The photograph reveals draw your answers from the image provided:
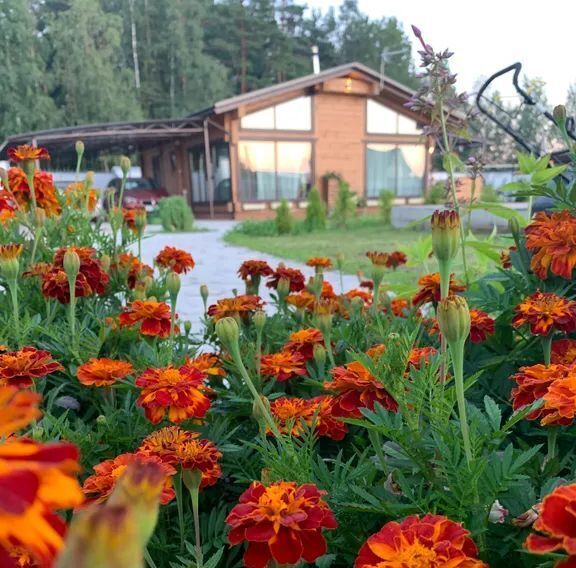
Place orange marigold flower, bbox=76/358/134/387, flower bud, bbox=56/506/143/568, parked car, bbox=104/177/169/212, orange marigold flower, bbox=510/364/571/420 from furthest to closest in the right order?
parked car, bbox=104/177/169/212
orange marigold flower, bbox=76/358/134/387
orange marigold flower, bbox=510/364/571/420
flower bud, bbox=56/506/143/568

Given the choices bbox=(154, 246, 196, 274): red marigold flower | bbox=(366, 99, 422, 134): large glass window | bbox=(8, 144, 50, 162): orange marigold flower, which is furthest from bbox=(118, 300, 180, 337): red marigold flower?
bbox=(366, 99, 422, 134): large glass window

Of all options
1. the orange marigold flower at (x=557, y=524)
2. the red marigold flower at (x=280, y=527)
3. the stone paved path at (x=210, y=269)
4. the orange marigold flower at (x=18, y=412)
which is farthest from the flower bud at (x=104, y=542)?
the stone paved path at (x=210, y=269)

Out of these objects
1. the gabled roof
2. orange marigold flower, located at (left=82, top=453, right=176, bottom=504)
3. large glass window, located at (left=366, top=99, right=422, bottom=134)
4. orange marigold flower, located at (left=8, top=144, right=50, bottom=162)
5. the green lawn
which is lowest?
the green lawn

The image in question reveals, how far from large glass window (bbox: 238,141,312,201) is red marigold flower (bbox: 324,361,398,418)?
39.5 feet

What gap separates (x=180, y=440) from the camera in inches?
25.5

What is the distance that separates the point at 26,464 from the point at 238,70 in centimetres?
2721

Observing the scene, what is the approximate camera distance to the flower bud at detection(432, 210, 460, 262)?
617 mm

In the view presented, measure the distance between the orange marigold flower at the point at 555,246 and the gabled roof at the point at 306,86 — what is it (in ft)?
36.2

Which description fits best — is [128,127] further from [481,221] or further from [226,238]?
[481,221]

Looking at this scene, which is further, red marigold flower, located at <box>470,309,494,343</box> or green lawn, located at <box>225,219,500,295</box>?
green lawn, located at <box>225,219,500,295</box>

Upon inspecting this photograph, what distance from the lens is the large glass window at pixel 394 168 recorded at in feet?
44.7

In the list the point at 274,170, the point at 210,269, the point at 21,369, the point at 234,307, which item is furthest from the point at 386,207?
the point at 21,369

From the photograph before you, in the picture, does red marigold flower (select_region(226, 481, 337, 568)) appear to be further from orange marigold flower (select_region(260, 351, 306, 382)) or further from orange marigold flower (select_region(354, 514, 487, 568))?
orange marigold flower (select_region(260, 351, 306, 382))

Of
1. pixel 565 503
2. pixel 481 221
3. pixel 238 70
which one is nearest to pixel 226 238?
pixel 481 221
